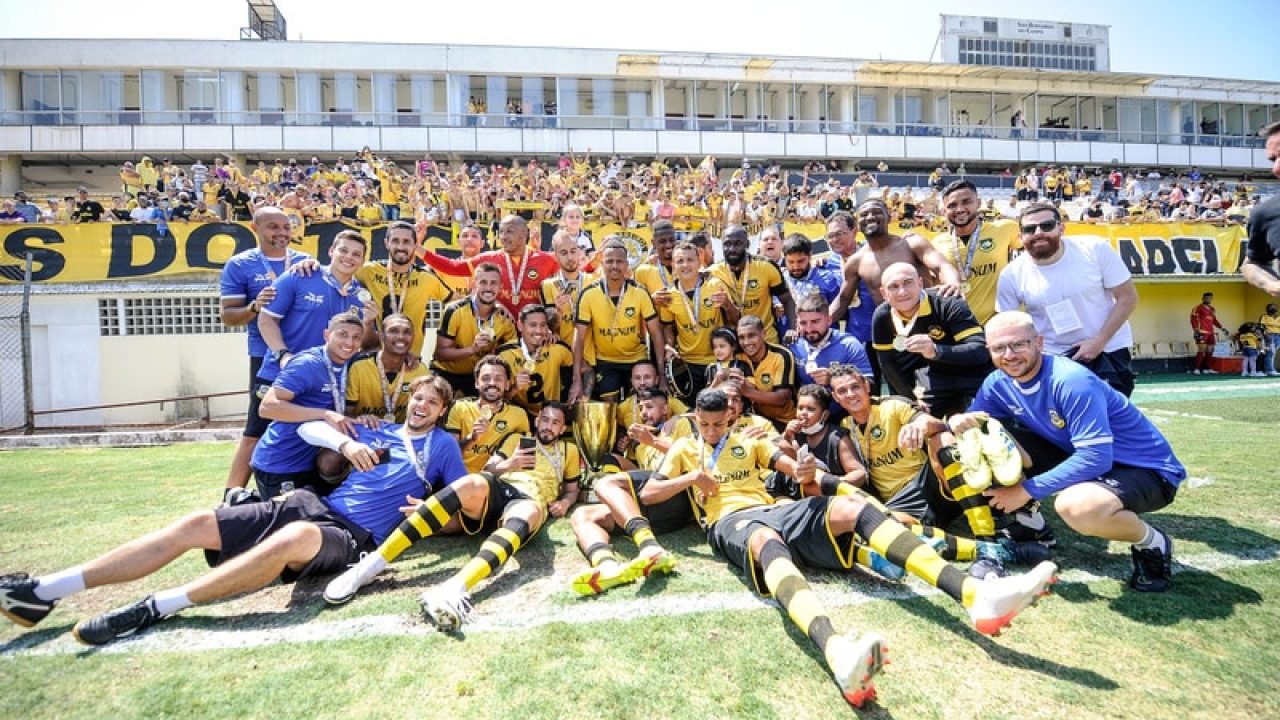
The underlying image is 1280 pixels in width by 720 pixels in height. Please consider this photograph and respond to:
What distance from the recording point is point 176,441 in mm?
10750

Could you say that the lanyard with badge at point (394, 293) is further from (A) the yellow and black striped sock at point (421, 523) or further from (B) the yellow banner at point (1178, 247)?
(B) the yellow banner at point (1178, 247)

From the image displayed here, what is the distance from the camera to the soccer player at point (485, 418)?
16.8ft

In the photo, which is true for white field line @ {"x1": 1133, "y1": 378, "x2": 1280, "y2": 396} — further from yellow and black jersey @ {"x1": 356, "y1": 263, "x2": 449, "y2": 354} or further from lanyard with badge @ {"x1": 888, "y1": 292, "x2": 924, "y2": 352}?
yellow and black jersey @ {"x1": 356, "y1": 263, "x2": 449, "y2": 354}

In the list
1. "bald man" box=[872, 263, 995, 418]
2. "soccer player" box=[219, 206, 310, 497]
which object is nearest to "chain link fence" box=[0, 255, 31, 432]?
"soccer player" box=[219, 206, 310, 497]

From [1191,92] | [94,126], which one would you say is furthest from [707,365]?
[1191,92]

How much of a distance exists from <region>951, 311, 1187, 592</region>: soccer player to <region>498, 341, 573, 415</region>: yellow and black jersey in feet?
11.6

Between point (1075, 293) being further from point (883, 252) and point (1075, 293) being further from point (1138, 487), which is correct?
point (1138, 487)

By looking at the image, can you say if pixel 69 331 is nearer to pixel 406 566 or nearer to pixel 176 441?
pixel 176 441

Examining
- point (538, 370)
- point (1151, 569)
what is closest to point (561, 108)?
point (538, 370)

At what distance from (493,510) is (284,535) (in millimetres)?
1282

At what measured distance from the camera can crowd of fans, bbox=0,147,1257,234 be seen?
14805mm

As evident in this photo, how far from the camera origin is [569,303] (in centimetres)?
643

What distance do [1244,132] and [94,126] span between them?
6230 centimetres

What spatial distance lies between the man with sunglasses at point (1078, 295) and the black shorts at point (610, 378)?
3.50 m
